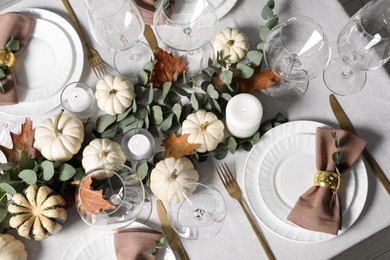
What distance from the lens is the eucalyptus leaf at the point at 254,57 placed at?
103 cm

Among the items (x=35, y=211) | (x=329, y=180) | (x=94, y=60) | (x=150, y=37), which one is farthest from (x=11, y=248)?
(x=329, y=180)

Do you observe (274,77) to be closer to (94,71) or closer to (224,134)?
(224,134)

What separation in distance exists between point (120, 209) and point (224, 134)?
0.29 m

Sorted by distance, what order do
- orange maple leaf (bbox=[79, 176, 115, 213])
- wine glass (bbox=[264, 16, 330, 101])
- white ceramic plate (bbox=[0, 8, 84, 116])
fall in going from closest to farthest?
orange maple leaf (bbox=[79, 176, 115, 213])
wine glass (bbox=[264, 16, 330, 101])
white ceramic plate (bbox=[0, 8, 84, 116])

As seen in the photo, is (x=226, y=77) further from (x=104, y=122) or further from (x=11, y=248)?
(x=11, y=248)

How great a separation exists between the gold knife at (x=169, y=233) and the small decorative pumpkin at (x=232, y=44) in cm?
35

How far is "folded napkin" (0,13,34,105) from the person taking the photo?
3.46 ft

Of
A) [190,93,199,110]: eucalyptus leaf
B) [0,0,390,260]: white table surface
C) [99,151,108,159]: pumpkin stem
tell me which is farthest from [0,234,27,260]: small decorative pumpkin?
[190,93,199,110]: eucalyptus leaf

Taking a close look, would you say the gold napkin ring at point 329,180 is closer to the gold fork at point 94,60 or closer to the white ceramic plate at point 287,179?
the white ceramic plate at point 287,179

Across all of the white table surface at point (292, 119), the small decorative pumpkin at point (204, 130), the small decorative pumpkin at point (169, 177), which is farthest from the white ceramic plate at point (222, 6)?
the small decorative pumpkin at point (169, 177)

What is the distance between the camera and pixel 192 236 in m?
0.96

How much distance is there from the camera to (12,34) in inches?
42.8

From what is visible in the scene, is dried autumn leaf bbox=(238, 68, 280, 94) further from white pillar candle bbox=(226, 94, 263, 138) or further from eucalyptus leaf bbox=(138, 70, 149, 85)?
Result: eucalyptus leaf bbox=(138, 70, 149, 85)

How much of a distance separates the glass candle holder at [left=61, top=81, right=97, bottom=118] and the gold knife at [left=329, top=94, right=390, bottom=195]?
0.53 metres
